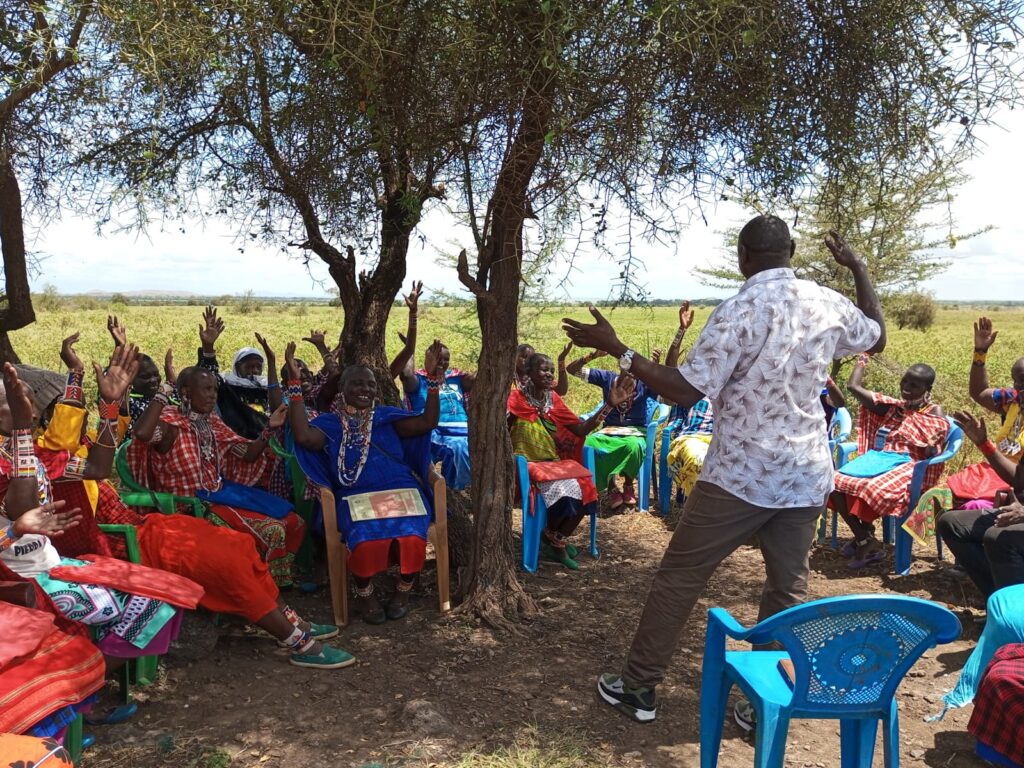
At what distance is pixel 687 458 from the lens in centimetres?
695

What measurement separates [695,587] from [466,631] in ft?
5.24

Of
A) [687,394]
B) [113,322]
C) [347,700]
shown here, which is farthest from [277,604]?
[687,394]

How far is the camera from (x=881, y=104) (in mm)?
4270

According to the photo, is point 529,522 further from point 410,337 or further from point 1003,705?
point 1003,705

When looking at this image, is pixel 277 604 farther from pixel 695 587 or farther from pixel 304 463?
pixel 695 587

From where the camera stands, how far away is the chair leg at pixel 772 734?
279 cm

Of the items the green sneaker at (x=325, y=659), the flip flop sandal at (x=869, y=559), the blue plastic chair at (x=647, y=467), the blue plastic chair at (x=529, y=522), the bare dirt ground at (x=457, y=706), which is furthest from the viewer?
the blue plastic chair at (x=647, y=467)

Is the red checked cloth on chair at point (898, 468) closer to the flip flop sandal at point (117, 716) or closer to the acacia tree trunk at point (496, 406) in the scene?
the acacia tree trunk at point (496, 406)

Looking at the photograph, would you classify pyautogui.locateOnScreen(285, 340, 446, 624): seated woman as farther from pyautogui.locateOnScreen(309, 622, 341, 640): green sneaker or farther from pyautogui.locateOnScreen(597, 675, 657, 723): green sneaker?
pyautogui.locateOnScreen(597, 675, 657, 723): green sneaker

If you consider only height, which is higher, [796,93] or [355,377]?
[796,93]

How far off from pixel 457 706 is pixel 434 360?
2.40 meters

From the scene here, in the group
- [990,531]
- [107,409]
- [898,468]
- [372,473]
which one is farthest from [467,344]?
[107,409]

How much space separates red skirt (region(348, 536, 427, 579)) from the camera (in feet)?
15.9

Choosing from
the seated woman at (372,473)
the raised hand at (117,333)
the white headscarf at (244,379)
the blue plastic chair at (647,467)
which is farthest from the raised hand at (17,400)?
the blue plastic chair at (647,467)
